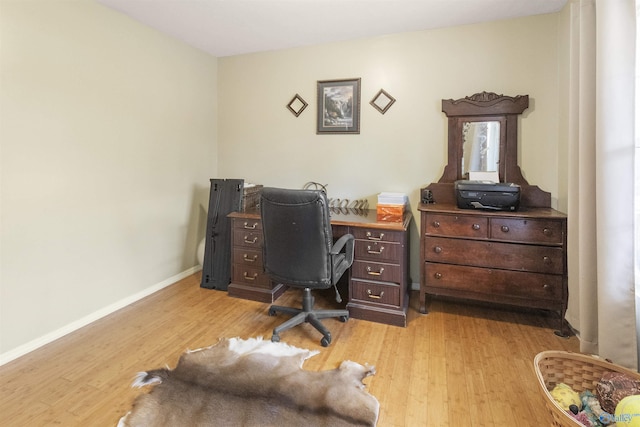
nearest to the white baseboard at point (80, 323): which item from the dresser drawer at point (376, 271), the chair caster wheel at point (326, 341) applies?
the chair caster wheel at point (326, 341)

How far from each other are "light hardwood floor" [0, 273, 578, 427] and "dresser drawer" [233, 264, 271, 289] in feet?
0.60

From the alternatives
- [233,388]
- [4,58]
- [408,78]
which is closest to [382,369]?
[233,388]

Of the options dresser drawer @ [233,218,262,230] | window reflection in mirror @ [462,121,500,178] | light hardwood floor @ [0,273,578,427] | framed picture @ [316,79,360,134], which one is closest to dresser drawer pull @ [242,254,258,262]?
dresser drawer @ [233,218,262,230]

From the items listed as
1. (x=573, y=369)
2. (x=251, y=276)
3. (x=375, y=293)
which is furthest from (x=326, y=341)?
(x=573, y=369)

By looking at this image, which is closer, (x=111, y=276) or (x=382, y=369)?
(x=382, y=369)

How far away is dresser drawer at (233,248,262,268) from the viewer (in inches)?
117

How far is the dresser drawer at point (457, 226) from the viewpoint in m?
2.48

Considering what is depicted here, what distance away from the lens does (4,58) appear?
1.98 meters

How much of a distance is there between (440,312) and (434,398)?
44.5 inches

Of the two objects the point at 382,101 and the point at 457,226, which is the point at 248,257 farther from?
the point at 382,101

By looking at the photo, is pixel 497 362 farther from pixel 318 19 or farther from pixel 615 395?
pixel 318 19

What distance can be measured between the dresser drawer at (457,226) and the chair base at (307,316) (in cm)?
97

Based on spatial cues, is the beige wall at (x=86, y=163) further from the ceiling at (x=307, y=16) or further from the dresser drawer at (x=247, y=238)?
the dresser drawer at (x=247, y=238)

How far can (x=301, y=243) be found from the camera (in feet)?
7.11
